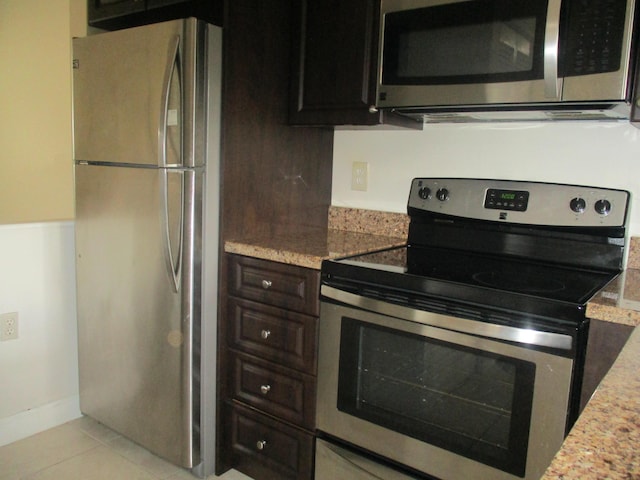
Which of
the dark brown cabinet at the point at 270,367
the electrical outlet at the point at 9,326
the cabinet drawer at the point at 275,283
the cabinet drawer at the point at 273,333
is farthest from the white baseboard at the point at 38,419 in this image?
the cabinet drawer at the point at 275,283

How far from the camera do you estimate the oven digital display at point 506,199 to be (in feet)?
5.92

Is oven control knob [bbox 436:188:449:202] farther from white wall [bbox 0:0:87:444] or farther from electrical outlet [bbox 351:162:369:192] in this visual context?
white wall [bbox 0:0:87:444]

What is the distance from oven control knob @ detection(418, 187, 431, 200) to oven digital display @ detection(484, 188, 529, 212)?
0.72 feet

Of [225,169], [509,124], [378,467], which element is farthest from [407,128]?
[378,467]

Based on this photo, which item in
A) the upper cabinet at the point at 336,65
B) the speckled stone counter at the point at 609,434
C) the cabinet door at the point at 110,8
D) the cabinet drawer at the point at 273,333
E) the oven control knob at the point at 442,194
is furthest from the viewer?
the cabinet door at the point at 110,8

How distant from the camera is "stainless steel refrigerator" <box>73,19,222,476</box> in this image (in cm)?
181

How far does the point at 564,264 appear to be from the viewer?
1.73 metres

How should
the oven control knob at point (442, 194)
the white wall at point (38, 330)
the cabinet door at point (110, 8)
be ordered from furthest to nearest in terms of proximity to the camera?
the white wall at point (38, 330) → the cabinet door at point (110, 8) → the oven control knob at point (442, 194)

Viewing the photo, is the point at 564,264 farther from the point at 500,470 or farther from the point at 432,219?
the point at 500,470

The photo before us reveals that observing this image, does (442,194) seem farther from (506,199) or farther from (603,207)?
(603,207)

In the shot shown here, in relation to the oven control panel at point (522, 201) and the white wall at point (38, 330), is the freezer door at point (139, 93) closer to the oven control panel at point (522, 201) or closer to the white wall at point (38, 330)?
the white wall at point (38, 330)

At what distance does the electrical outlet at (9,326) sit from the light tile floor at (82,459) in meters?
0.45

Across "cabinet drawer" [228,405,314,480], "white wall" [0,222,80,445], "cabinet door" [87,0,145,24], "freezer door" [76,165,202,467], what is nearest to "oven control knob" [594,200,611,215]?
"cabinet drawer" [228,405,314,480]

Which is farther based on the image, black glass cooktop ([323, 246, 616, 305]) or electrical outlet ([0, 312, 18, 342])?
electrical outlet ([0, 312, 18, 342])
